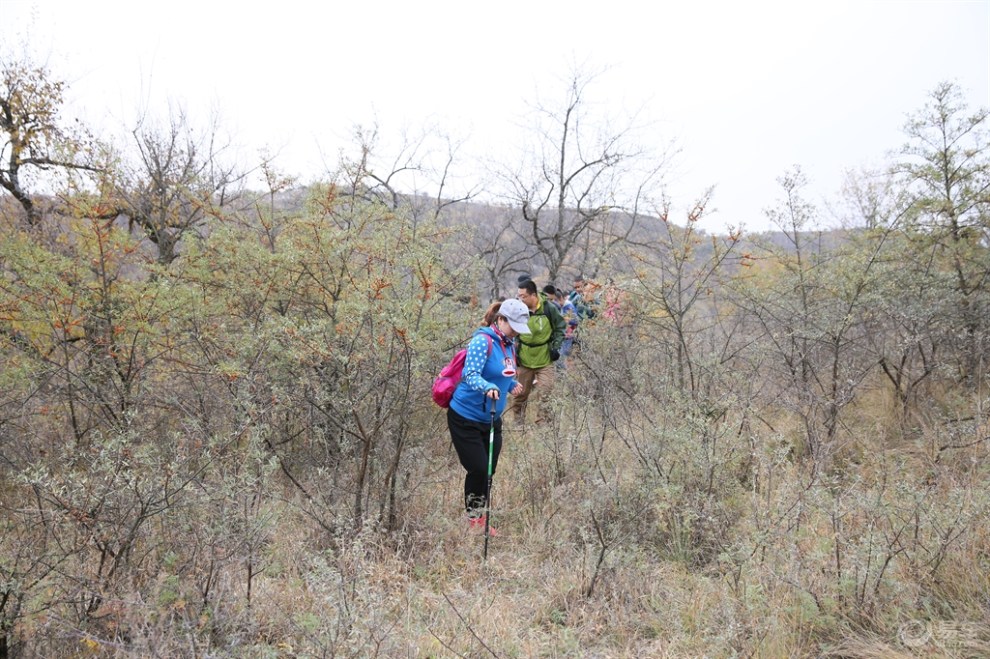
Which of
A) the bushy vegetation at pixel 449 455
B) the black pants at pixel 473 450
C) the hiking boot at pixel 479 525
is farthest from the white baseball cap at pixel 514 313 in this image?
the hiking boot at pixel 479 525

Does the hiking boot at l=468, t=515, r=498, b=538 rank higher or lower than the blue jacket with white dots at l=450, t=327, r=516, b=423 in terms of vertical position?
lower

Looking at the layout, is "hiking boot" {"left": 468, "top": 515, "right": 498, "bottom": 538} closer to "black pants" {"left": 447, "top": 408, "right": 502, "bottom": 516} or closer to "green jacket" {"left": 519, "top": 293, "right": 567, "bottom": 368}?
"black pants" {"left": 447, "top": 408, "right": 502, "bottom": 516}

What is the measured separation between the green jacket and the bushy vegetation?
1.02 ft

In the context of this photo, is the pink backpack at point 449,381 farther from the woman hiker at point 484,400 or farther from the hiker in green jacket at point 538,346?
the hiker in green jacket at point 538,346

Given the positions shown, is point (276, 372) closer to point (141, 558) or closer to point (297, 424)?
point (297, 424)

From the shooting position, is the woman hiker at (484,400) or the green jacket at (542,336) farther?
the green jacket at (542,336)

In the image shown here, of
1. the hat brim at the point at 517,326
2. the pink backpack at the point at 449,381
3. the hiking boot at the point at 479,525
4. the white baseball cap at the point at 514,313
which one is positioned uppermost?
the white baseball cap at the point at 514,313

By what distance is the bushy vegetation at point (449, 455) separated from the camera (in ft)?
8.30

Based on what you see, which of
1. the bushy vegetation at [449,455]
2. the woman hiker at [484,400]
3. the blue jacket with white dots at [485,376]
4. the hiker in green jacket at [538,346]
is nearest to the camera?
the bushy vegetation at [449,455]

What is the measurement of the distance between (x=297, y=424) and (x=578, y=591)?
8.40 ft

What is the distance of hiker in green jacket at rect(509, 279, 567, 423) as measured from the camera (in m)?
5.85

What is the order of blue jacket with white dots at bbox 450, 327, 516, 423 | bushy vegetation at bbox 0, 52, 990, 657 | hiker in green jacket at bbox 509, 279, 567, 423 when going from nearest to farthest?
bushy vegetation at bbox 0, 52, 990, 657 → blue jacket with white dots at bbox 450, 327, 516, 423 → hiker in green jacket at bbox 509, 279, 567, 423

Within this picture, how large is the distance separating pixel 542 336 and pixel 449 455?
1650 millimetres

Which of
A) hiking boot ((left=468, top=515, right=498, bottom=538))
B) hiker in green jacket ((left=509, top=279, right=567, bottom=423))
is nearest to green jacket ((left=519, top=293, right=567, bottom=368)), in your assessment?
hiker in green jacket ((left=509, top=279, right=567, bottom=423))
